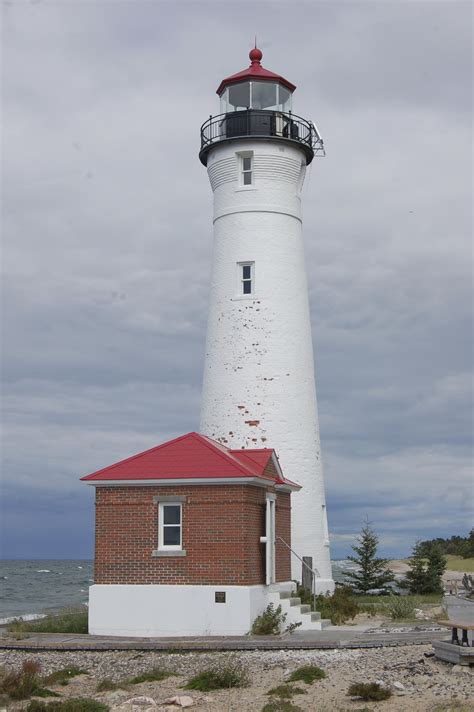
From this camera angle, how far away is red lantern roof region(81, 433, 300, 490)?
21.5m

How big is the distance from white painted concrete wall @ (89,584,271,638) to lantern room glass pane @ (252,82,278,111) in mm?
13751

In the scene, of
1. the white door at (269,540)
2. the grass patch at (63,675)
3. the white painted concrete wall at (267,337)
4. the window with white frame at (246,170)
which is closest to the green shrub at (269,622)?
the white door at (269,540)

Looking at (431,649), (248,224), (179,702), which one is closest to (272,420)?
(248,224)

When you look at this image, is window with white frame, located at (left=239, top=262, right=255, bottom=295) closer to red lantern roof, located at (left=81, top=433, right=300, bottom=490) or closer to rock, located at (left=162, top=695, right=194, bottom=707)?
red lantern roof, located at (left=81, top=433, right=300, bottom=490)

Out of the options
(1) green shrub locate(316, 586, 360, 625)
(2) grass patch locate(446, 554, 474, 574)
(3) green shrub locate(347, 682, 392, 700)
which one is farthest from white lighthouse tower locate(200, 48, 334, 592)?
(2) grass patch locate(446, 554, 474, 574)

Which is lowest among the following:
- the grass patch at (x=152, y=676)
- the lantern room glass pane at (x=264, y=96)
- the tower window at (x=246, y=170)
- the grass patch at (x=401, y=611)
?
the grass patch at (x=152, y=676)

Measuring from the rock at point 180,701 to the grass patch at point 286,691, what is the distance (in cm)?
121

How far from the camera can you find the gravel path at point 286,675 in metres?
14.4

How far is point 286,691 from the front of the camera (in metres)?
14.8

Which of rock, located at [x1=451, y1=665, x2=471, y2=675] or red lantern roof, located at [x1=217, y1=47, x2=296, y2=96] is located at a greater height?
red lantern roof, located at [x1=217, y1=47, x2=296, y2=96]

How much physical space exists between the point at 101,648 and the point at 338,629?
5692mm

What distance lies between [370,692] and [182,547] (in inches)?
306

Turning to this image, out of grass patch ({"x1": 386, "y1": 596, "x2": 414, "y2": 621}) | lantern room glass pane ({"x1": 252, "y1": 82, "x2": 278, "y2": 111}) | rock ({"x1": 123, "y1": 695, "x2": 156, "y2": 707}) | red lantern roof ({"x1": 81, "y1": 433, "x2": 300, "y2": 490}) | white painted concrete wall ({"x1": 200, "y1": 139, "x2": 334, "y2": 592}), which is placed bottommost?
rock ({"x1": 123, "y1": 695, "x2": 156, "y2": 707})

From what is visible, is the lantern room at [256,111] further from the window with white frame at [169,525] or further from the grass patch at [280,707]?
the grass patch at [280,707]
